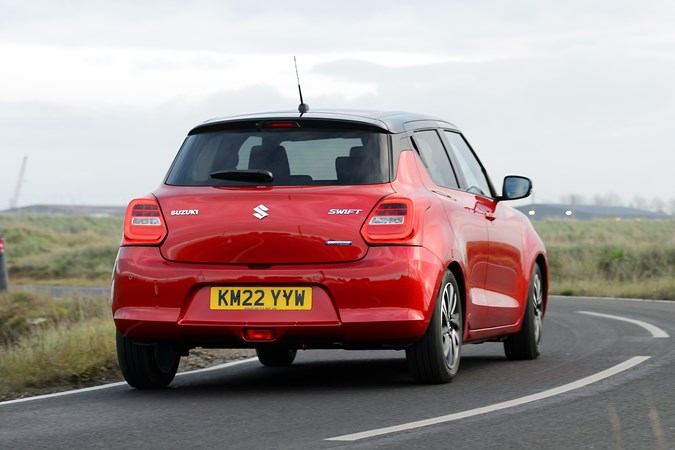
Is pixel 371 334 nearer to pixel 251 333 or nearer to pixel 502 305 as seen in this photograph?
pixel 251 333

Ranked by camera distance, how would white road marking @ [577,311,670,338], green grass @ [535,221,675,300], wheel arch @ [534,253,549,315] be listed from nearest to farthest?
wheel arch @ [534,253,549,315], white road marking @ [577,311,670,338], green grass @ [535,221,675,300]

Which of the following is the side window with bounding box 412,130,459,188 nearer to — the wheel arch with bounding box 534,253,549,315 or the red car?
the red car

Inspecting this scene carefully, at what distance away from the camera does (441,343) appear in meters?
8.29

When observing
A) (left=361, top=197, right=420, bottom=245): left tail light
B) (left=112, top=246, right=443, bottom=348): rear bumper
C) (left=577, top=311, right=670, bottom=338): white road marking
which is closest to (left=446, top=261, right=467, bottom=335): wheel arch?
(left=112, top=246, right=443, bottom=348): rear bumper

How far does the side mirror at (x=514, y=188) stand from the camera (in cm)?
1016

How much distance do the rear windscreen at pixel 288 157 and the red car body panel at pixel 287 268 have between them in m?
0.11

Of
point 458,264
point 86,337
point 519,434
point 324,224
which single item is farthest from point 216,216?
point 86,337

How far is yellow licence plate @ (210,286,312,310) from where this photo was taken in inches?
309

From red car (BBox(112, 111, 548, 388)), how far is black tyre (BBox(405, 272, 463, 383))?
1 cm

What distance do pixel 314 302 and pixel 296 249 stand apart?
34 centimetres

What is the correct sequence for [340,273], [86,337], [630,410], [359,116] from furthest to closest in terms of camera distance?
[86,337] < [359,116] < [340,273] < [630,410]

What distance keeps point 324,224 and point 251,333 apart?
0.81m


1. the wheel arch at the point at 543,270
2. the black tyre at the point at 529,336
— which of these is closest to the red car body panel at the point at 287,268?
the black tyre at the point at 529,336

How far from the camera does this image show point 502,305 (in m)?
9.73
